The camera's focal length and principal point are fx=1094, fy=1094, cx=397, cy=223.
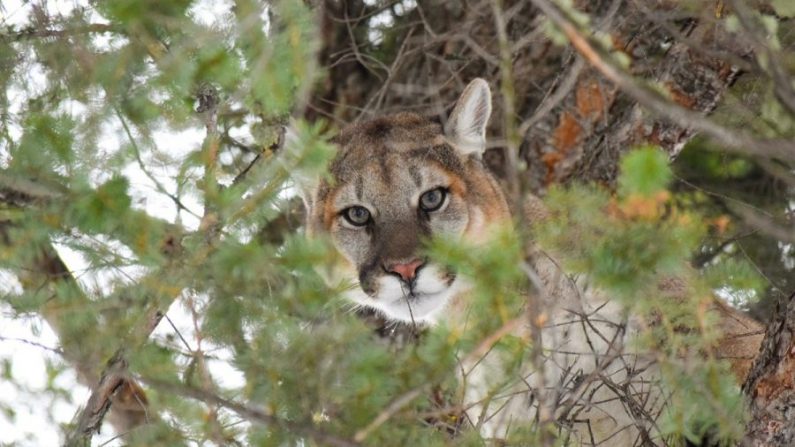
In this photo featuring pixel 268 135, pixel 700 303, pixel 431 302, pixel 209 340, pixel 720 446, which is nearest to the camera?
pixel 700 303

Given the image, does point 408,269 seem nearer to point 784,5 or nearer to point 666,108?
point 784,5

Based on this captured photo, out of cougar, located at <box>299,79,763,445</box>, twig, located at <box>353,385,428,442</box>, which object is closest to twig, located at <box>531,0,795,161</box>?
twig, located at <box>353,385,428,442</box>

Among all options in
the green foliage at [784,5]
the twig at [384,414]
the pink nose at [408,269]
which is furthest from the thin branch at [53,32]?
the green foliage at [784,5]

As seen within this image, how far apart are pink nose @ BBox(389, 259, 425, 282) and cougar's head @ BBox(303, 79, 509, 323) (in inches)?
1.6

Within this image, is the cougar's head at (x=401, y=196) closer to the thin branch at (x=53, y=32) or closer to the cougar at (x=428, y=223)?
the cougar at (x=428, y=223)

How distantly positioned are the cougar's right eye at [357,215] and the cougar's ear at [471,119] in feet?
2.00

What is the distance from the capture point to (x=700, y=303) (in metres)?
3.23

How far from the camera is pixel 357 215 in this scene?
5434mm

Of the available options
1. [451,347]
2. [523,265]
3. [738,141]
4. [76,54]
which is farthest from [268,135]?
[738,141]

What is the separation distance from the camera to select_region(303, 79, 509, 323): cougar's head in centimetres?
507

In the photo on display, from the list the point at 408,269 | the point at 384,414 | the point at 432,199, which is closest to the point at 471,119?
the point at 432,199

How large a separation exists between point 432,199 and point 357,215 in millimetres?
381

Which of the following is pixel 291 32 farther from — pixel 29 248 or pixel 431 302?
pixel 431 302

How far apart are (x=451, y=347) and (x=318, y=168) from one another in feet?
2.28
